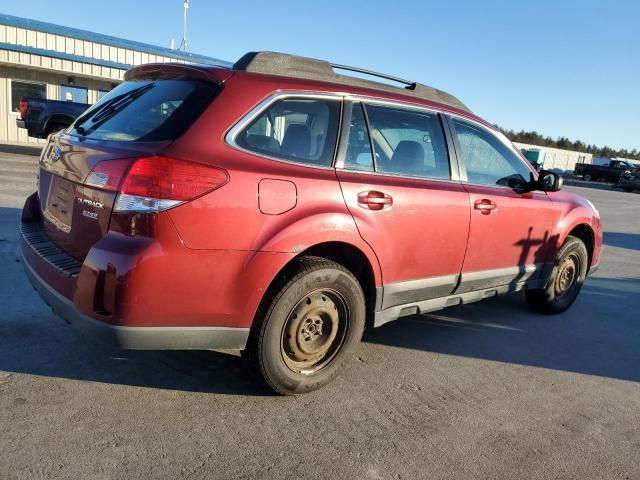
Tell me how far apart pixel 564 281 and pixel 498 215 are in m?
1.69

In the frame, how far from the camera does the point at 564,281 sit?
5305 millimetres

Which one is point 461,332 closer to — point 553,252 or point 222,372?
point 553,252

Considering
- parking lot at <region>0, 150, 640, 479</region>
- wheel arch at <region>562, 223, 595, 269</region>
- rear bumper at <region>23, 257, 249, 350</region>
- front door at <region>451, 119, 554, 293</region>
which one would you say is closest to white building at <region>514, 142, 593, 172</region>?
wheel arch at <region>562, 223, 595, 269</region>

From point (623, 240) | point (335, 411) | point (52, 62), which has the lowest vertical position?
point (335, 411)

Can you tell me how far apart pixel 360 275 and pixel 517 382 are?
1.37 m

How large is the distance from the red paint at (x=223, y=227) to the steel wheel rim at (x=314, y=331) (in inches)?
12.3

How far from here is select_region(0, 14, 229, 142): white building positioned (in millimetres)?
19078

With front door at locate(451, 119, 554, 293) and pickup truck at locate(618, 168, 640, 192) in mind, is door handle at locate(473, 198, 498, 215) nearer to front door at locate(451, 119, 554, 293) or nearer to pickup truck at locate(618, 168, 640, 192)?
front door at locate(451, 119, 554, 293)

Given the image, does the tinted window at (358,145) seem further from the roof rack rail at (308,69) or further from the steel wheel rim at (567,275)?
the steel wheel rim at (567,275)

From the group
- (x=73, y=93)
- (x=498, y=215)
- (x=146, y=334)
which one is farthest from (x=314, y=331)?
(x=73, y=93)

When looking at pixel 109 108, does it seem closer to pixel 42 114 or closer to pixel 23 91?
pixel 42 114

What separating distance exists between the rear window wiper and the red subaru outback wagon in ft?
0.05

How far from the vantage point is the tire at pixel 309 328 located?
2.94m

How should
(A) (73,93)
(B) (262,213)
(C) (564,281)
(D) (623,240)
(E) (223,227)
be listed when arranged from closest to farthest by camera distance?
(E) (223,227) → (B) (262,213) → (C) (564,281) → (D) (623,240) → (A) (73,93)
